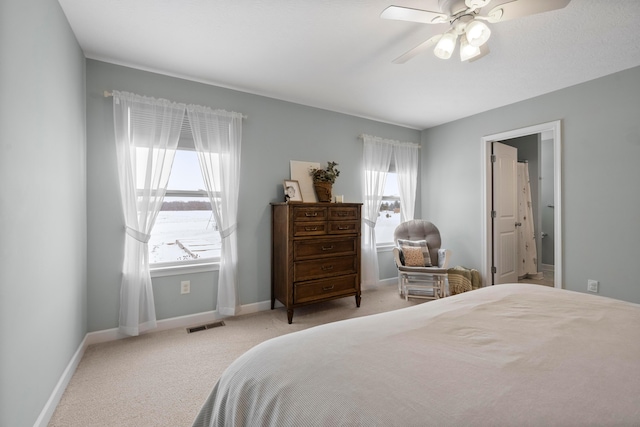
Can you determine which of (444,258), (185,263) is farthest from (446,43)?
(185,263)

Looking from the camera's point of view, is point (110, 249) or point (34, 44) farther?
point (110, 249)

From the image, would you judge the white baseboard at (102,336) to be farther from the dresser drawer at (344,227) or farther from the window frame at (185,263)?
the dresser drawer at (344,227)

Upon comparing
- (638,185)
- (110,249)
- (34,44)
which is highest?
(34,44)

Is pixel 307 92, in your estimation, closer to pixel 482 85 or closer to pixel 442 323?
pixel 482 85

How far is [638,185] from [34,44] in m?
4.74

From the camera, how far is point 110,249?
8.46 feet

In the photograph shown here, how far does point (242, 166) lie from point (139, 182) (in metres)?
1.02

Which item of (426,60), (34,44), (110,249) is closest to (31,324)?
(110,249)

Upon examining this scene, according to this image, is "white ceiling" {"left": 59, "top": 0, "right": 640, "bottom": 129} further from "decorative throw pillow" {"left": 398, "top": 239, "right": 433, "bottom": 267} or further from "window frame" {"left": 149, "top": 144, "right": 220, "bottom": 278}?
"decorative throw pillow" {"left": 398, "top": 239, "right": 433, "bottom": 267}

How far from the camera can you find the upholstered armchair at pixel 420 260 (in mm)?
3615

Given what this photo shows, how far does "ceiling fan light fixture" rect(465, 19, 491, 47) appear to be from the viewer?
1.65 meters

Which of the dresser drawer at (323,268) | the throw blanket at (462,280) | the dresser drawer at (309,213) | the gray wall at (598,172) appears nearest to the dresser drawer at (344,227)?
the dresser drawer at (309,213)

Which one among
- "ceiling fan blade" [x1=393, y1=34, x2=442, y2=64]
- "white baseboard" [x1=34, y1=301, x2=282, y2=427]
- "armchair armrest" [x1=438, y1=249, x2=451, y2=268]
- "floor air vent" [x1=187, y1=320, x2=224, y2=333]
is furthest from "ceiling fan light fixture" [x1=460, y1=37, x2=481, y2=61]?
"floor air vent" [x1=187, y1=320, x2=224, y2=333]

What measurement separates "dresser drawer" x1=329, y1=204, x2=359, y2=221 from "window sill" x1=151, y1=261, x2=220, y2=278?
1375mm
